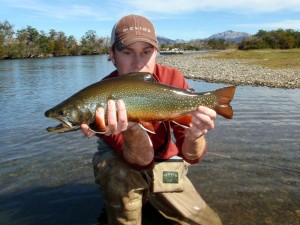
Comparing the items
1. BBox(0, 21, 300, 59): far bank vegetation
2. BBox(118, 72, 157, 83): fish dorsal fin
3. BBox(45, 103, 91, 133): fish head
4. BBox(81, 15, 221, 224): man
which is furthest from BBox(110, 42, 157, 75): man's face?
BBox(0, 21, 300, 59): far bank vegetation

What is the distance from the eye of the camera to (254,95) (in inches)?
713

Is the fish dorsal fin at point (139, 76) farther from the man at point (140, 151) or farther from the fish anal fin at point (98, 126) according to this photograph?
the fish anal fin at point (98, 126)

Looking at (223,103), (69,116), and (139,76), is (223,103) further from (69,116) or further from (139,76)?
(69,116)

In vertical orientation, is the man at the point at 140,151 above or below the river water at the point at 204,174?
above

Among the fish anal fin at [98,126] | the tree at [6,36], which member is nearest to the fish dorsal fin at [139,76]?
the fish anal fin at [98,126]

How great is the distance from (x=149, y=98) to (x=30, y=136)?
7.42 m

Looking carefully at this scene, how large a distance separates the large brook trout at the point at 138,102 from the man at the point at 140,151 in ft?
0.32

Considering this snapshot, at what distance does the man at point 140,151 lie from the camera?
4113mm

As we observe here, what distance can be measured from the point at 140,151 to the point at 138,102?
0.86 meters

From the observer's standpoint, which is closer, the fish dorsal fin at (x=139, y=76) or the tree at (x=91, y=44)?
the fish dorsal fin at (x=139, y=76)

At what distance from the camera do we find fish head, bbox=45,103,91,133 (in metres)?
3.62

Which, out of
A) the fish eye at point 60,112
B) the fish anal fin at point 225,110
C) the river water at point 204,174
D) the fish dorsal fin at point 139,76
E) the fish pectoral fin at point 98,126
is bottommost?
the river water at point 204,174

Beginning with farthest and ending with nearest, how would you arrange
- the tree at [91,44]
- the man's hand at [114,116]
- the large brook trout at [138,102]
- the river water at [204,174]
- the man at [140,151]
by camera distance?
the tree at [91,44], the river water at [204,174], the man at [140,151], the large brook trout at [138,102], the man's hand at [114,116]

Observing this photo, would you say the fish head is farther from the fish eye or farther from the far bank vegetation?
the far bank vegetation
